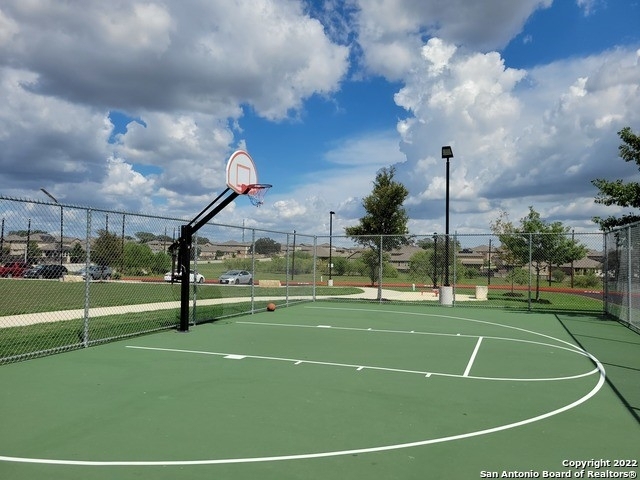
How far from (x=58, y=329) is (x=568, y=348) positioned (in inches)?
455

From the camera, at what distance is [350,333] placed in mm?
12406

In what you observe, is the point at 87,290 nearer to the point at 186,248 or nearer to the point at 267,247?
the point at 186,248

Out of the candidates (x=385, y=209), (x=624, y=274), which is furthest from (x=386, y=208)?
(x=624, y=274)

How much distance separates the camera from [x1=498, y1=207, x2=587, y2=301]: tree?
23.6 metres

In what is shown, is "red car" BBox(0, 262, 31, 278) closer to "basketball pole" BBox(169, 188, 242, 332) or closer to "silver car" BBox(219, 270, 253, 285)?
"basketball pole" BBox(169, 188, 242, 332)

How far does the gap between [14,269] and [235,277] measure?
16.0m

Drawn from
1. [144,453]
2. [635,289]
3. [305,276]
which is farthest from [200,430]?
[305,276]

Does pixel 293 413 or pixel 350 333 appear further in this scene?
pixel 350 333

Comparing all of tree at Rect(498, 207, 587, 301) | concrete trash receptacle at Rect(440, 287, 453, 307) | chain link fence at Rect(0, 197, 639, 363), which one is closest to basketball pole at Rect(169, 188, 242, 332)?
chain link fence at Rect(0, 197, 639, 363)

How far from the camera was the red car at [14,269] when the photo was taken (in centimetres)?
953

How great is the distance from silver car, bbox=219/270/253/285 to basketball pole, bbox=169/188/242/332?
1186cm

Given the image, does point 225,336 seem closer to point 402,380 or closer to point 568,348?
point 402,380

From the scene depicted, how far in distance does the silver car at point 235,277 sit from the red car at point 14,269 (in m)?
13.8

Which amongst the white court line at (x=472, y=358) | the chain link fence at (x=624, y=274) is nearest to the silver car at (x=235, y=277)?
the white court line at (x=472, y=358)
